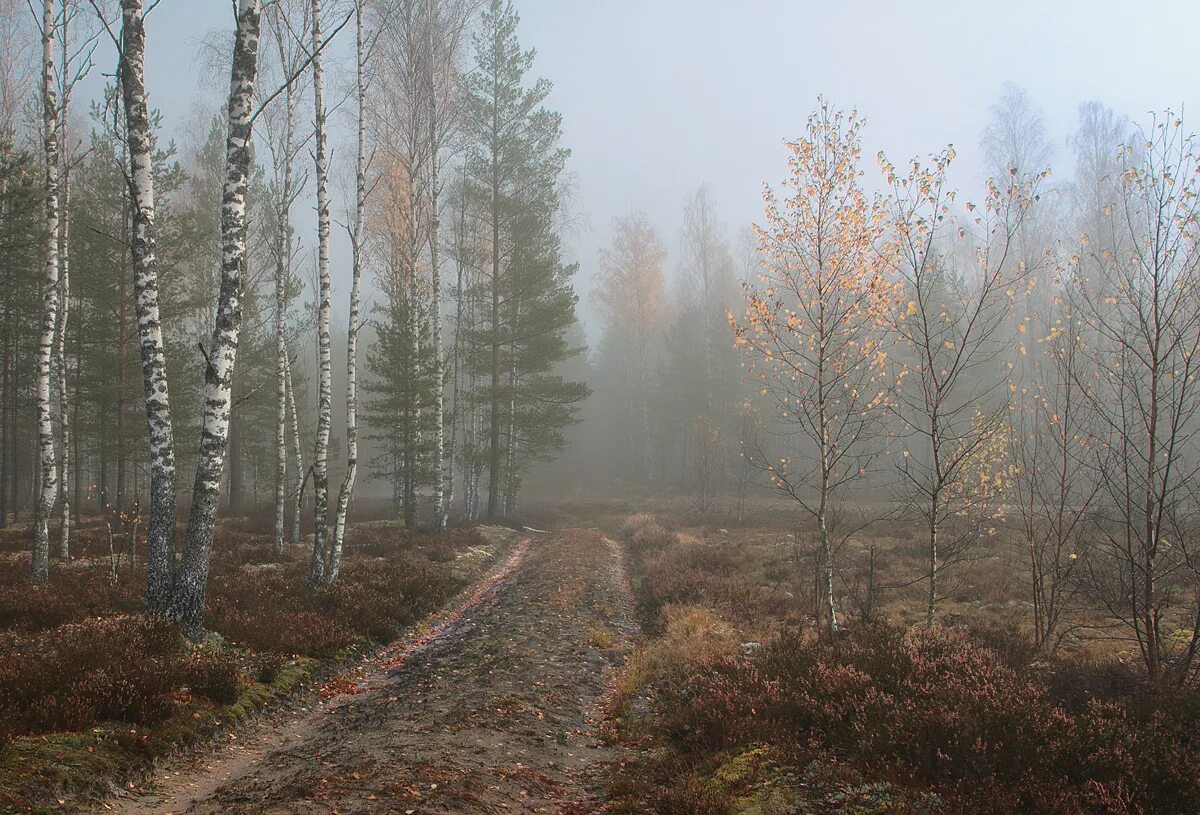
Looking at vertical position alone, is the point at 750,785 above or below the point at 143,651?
below

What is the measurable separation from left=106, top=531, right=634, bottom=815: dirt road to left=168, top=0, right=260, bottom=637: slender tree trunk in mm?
2207

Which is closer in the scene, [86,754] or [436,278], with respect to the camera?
[86,754]

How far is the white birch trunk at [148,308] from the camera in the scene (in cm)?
829

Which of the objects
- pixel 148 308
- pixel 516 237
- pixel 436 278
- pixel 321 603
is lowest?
pixel 321 603

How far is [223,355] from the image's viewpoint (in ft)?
26.9

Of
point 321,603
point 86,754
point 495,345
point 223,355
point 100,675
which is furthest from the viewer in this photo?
point 495,345

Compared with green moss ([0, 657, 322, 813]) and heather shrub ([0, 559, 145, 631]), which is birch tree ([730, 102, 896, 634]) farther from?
heather shrub ([0, 559, 145, 631])

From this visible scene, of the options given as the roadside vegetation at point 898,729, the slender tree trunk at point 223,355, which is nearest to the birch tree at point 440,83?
the slender tree trunk at point 223,355

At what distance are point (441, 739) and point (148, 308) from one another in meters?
6.78

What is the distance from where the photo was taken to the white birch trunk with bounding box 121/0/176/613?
27.2ft

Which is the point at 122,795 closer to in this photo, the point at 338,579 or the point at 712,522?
the point at 338,579

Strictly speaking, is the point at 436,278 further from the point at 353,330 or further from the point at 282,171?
the point at 353,330

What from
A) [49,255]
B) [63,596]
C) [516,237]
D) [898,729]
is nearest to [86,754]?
[63,596]

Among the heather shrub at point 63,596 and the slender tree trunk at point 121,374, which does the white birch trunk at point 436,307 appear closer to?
the slender tree trunk at point 121,374
